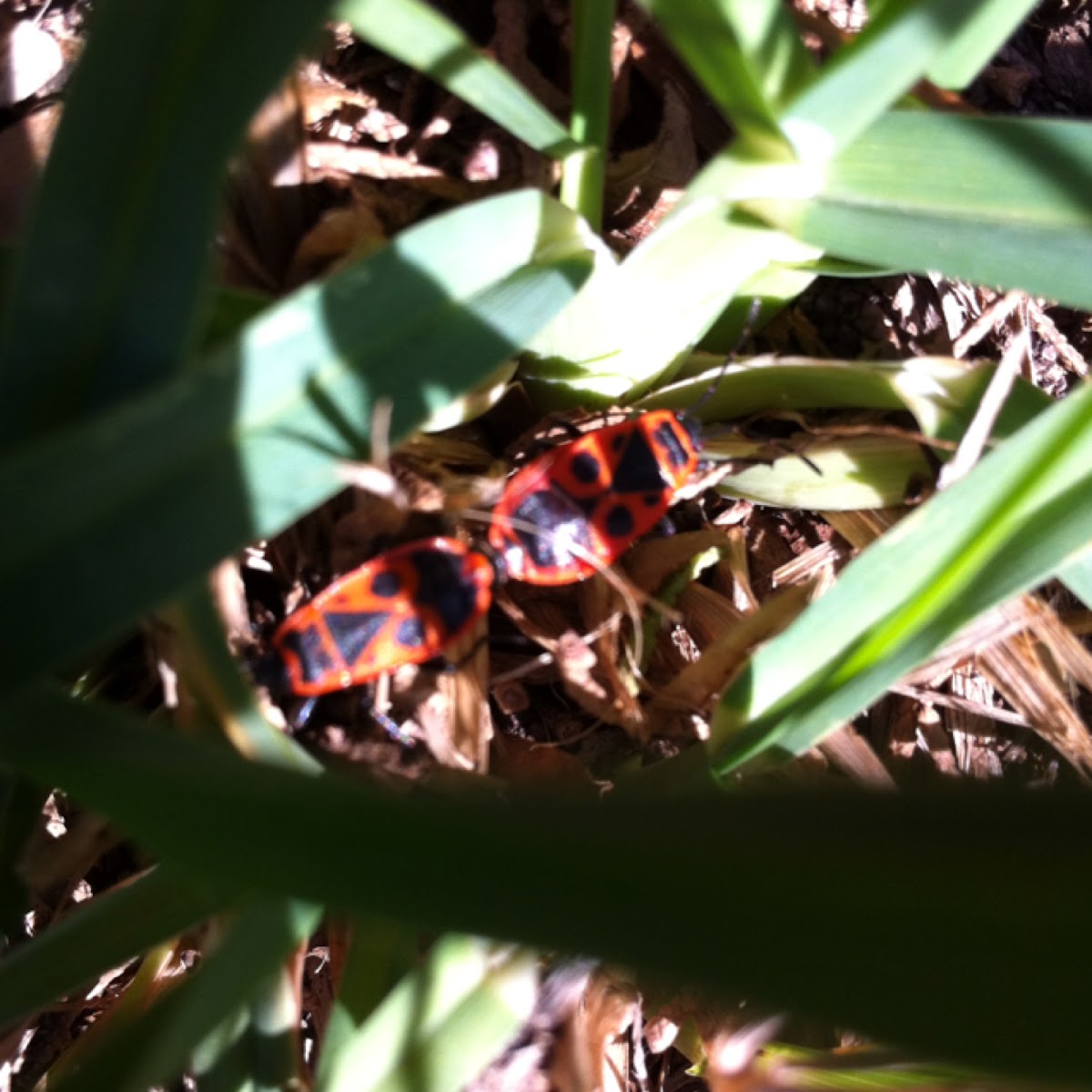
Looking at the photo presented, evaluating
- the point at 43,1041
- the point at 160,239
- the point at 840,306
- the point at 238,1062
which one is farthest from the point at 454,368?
the point at 43,1041

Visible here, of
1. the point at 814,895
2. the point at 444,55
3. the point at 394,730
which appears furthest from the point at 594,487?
the point at 814,895

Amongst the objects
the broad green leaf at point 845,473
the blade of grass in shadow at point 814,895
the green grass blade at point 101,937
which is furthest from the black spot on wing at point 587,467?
the blade of grass in shadow at point 814,895

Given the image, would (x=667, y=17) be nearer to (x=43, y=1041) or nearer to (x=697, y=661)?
(x=697, y=661)

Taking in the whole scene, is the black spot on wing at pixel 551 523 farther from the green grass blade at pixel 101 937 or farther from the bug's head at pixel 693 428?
the green grass blade at pixel 101 937

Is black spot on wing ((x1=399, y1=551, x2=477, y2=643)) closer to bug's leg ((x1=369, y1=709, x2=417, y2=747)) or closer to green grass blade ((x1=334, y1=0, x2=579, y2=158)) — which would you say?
bug's leg ((x1=369, y1=709, x2=417, y2=747))

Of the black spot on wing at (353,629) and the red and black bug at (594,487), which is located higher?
the red and black bug at (594,487)

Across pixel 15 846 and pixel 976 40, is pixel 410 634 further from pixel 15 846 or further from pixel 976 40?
pixel 976 40
